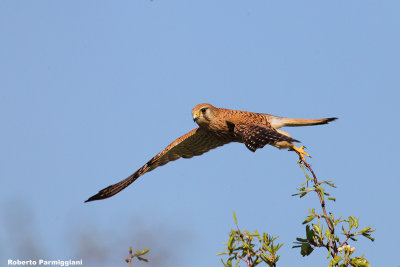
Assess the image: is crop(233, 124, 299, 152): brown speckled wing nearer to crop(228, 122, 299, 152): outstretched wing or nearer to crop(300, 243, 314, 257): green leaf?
crop(228, 122, 299, 152): outstretched wing

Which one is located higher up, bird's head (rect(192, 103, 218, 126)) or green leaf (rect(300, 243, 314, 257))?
bird's head (rect(192, 103, 218, 126))

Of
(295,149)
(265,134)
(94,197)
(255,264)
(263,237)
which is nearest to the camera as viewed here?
(255,264)

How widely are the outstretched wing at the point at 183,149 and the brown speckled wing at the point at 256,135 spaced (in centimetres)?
107

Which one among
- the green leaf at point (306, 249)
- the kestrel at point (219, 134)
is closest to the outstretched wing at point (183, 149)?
the kestrel at point (219, 134)

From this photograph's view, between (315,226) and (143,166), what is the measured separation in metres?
5.39

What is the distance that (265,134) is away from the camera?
21.1ft

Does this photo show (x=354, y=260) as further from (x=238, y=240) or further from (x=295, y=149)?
(x=295, y=149)

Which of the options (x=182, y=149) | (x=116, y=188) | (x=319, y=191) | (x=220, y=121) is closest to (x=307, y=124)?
(x=220, y=121)

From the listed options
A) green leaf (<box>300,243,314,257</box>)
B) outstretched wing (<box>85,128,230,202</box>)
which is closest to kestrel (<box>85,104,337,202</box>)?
outstretched wing (<box>85,128,230,202</box>)

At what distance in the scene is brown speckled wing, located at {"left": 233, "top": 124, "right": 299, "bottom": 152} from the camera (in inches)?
245

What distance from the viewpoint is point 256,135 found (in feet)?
21.3

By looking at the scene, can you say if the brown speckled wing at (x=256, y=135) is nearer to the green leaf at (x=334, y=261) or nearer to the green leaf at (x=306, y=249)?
the green leaf at (x=306, y=249)

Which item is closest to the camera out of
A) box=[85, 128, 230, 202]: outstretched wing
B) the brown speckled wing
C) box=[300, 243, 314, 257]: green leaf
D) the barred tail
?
box=[300, 243, 314, 257]: green leaf

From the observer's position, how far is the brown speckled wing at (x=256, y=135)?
6.23 m
